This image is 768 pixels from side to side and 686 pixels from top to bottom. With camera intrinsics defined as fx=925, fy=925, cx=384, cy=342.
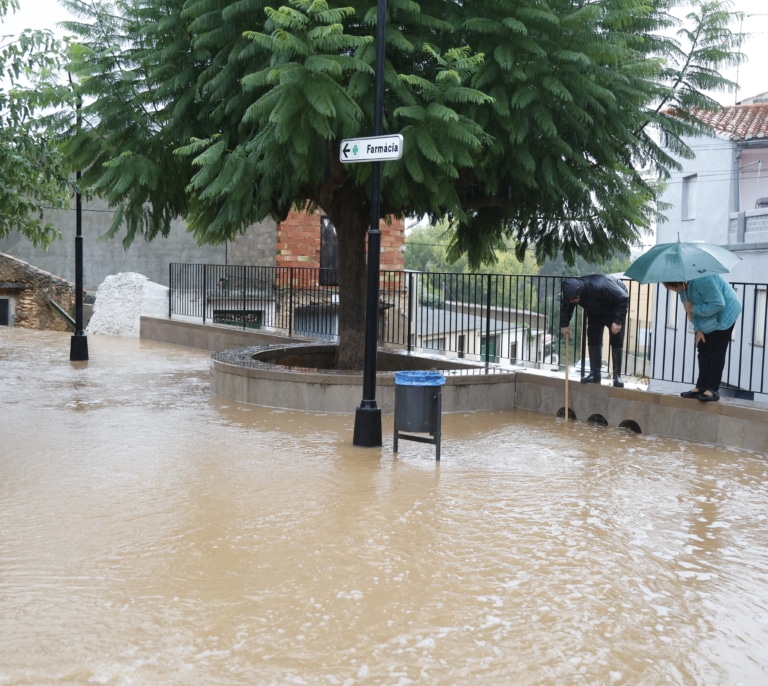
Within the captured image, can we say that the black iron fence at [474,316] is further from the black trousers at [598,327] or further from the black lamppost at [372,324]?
the black lamppost at [372,324]

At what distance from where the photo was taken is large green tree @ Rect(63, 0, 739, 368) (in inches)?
386

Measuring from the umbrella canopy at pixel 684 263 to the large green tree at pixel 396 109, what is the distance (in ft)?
5.71

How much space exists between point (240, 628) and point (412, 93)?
7365mm

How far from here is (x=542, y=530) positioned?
6.51 meters

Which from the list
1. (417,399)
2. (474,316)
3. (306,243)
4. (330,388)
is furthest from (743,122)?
(417,399)

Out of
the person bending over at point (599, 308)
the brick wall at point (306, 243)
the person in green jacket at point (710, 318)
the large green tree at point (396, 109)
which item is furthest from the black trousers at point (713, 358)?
the brick wall at point (306, 243)

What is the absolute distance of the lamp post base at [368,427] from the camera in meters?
9.31

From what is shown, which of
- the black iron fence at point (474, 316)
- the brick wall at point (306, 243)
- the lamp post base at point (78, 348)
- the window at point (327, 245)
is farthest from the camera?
the window at point (327, 245)

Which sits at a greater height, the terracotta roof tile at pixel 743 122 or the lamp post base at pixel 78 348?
the terracotta roof tile at pixel 743 122

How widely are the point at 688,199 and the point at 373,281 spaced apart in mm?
27385

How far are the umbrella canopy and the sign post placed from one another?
2846 millimetres

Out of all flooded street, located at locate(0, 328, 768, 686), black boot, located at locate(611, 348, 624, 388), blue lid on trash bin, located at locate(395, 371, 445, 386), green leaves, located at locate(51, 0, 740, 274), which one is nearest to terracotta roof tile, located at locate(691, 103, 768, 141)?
green leaves, located at locate(51, 0, 740, 274)

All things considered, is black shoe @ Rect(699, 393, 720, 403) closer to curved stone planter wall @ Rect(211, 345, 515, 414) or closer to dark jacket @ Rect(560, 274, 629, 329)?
dark jacket @ Rect(560, 274, 629, 329)

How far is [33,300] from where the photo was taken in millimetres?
27016
